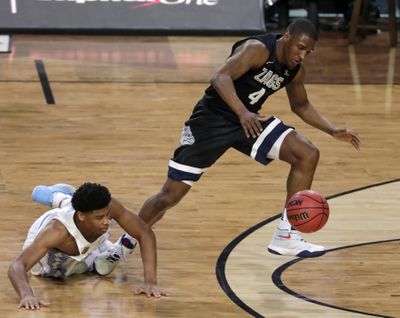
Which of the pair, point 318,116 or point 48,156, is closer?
point 318,116

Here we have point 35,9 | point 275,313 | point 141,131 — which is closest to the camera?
point 275,313

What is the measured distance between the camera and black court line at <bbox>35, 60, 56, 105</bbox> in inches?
447

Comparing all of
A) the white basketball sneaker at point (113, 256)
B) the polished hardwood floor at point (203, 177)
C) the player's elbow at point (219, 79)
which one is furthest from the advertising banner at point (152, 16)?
the white basketball sneaker at point (113, 256)

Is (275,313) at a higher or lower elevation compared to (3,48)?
higher

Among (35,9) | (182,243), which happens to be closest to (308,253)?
(182,243)

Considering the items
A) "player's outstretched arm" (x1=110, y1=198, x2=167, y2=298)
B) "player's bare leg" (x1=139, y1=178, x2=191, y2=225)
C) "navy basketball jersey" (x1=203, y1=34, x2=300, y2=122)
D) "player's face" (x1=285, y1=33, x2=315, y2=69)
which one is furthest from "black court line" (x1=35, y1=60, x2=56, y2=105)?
"player's outstretched arm" (x1=110, y1=198, x2=167, y2=298)

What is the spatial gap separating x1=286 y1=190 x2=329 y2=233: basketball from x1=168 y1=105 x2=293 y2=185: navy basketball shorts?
1.40ft

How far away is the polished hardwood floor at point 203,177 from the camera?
22.2 ft

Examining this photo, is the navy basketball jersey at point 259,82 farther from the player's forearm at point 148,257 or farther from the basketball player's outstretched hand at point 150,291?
the basketball player's outstretched hand at point 150,291

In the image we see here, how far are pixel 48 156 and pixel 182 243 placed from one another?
231cm

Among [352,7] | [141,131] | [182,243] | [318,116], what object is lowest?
[352,7]

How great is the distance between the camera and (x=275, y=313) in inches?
256

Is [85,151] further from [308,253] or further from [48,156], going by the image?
[308,253]

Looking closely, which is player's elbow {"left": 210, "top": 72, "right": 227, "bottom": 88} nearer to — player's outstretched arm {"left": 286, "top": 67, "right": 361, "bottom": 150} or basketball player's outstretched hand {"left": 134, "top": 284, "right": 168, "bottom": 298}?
player's outstretched arm {"left": 286, "top": 67, "right": 361, "bottom": 150}
